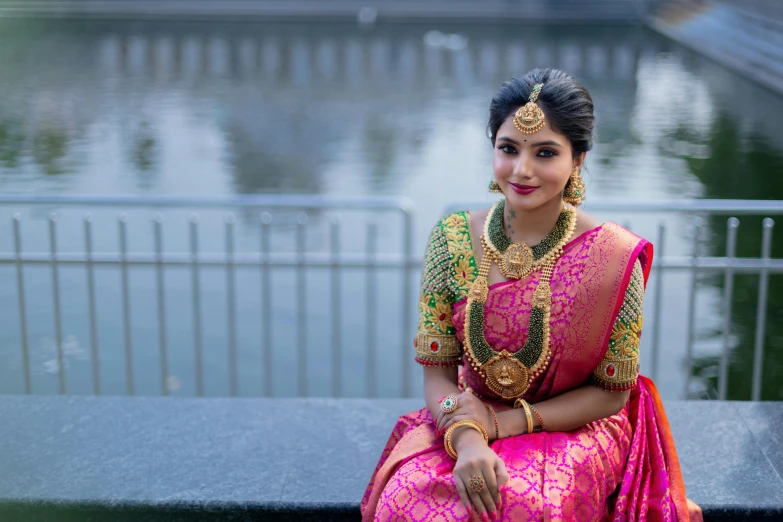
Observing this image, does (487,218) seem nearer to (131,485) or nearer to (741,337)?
(131,485)

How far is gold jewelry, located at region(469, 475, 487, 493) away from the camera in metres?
1.93

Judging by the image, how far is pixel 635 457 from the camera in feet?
7.24

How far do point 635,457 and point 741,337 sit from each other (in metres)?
3.68

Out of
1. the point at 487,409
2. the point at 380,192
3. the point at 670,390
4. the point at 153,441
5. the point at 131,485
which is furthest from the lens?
the point at 380,192

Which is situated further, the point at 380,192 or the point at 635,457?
the point at 380,192

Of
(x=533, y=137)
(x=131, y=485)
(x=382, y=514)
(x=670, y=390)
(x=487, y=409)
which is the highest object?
(x=533, y=137)

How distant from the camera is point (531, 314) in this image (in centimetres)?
209

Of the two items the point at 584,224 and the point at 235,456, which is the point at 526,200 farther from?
the point at 235,456

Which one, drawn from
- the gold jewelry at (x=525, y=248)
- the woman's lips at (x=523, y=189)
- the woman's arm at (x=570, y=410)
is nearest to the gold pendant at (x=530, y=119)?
the woman's lips at (x=523, y=189)

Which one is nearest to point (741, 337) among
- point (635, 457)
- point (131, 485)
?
point (635, 457)

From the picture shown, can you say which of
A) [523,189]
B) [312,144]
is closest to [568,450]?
[523,189]

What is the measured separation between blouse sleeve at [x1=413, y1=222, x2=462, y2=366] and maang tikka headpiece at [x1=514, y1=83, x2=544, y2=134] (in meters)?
0.33

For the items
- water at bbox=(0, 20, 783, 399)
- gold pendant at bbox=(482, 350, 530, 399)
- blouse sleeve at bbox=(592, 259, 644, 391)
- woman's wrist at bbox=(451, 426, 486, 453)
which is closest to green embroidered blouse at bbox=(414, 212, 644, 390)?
blouse sleeve at bbox=(592, 259, 644, 391)

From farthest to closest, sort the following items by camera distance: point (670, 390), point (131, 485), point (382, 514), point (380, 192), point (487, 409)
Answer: point (380, 192) < point (670, 390) < point (131, 485) < point (487, 409) < point (382, 514)
